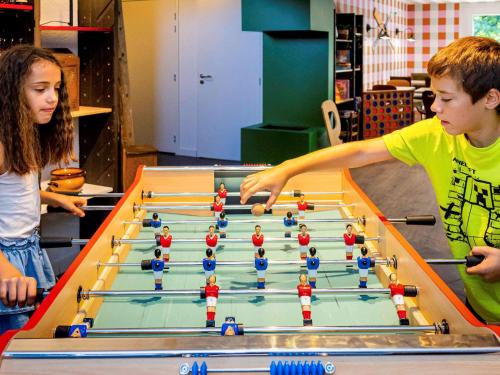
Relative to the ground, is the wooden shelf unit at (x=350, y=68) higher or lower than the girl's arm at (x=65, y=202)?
higher

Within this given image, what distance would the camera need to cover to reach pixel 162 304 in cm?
186

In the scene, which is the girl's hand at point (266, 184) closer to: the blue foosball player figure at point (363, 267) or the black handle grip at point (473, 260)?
the blue foosball player figure at point (363, 267)

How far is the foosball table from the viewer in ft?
3.64

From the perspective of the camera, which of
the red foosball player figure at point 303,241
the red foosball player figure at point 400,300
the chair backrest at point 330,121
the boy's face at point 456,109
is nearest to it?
the red foosball player figure at point 400,300

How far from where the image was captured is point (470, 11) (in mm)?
13797

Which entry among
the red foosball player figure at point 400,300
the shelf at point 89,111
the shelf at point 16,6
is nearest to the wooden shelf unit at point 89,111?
the shelf at point 89,111

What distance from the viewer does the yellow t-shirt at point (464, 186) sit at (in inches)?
73.6

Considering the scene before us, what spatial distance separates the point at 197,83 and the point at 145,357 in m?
7.73

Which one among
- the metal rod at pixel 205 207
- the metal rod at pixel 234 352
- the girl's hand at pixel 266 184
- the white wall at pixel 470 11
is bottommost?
the metal rod at pixel 234 352

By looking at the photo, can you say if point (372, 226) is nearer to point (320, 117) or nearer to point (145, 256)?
point (145, 256)

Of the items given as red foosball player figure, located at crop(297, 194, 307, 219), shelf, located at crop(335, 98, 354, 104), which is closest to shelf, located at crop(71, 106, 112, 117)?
red foosball player figure, located at crop(297, 194, 307, 219)

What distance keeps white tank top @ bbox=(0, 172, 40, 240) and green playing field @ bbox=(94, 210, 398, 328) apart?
1.23ft

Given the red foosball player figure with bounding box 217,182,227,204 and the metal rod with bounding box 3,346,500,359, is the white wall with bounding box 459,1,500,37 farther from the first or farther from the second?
the metal rod with bounding box 3,346,500,359

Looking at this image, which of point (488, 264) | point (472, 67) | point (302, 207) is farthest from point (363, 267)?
point (302, 207)
